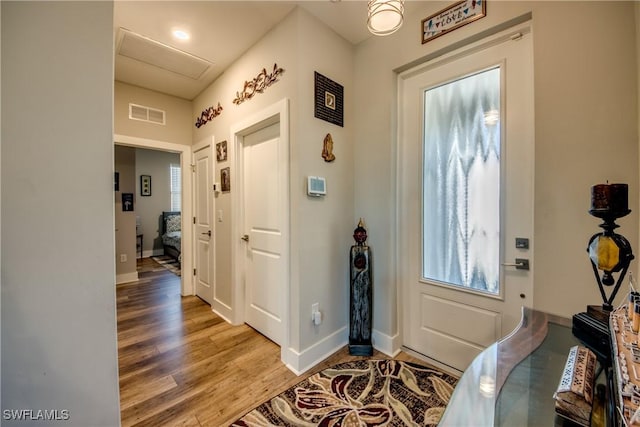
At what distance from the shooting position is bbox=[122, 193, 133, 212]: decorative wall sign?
433 cm

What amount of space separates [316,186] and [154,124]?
2632 millimetres

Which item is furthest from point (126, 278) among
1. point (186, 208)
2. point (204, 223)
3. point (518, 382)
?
point (518, 382)

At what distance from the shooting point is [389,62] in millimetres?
2119

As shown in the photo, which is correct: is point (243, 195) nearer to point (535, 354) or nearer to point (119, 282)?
point (535, 354)

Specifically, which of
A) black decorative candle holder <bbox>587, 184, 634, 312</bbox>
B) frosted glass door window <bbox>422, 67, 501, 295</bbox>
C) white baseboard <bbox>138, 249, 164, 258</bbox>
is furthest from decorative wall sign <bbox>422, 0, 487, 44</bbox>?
white baseboard <bbox>138, 249, 164, 258</bbox>

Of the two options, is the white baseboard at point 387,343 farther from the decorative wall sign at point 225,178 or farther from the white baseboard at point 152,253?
the white baseboard at point 152,253

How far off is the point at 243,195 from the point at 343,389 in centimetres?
195

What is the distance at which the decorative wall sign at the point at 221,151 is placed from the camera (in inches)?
111

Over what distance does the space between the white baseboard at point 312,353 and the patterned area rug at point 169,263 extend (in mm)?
3651

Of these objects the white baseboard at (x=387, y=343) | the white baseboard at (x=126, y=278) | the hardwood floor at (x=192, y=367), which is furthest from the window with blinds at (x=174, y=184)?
the white baseboard at (x=387, y=343)

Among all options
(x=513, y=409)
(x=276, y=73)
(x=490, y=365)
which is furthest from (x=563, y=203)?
(x=276, y=73)

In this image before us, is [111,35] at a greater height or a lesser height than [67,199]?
greater

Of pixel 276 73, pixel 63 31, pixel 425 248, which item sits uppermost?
pixel 276 73

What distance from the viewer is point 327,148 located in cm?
212
